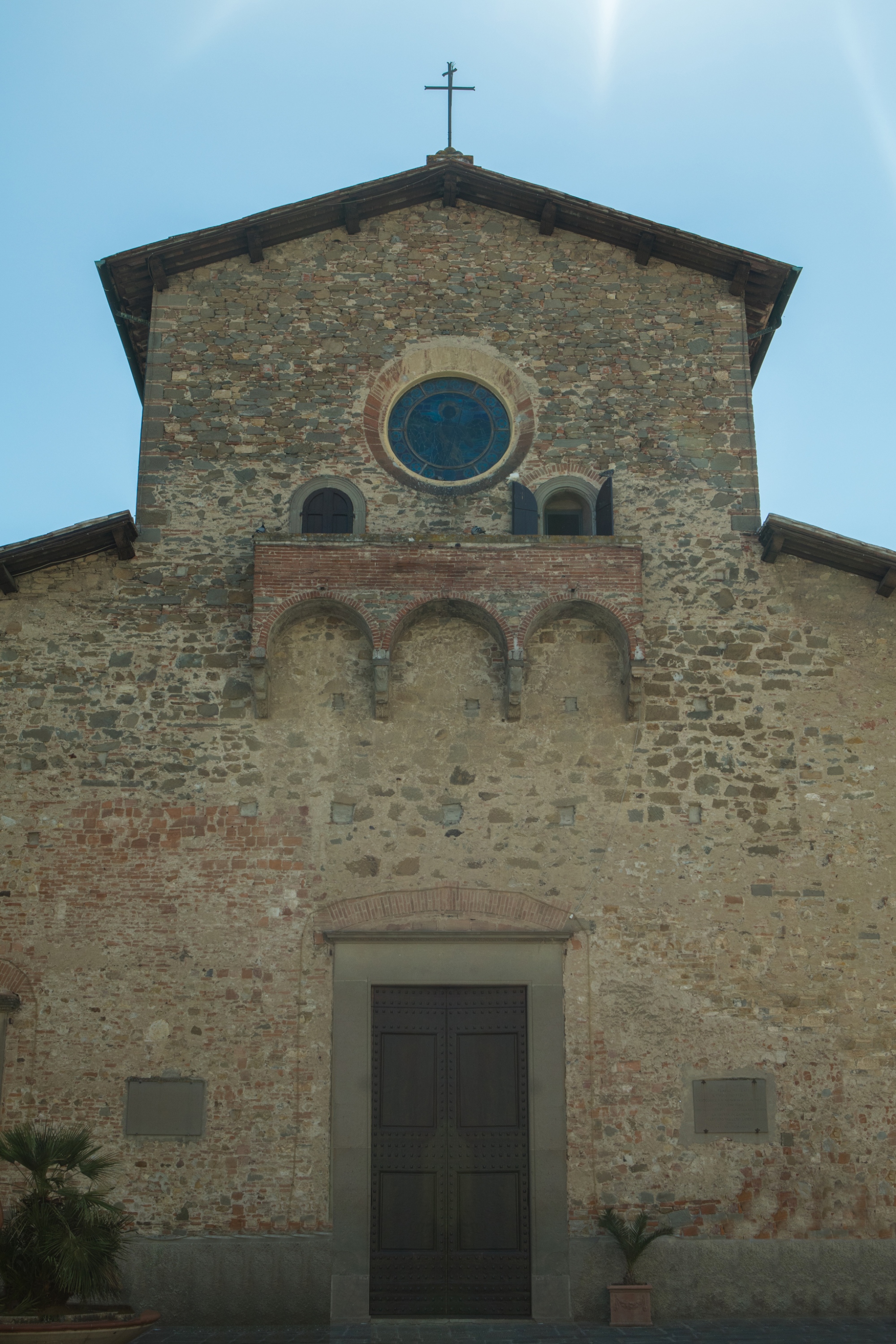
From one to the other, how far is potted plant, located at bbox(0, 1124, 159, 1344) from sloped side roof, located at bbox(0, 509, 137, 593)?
5.27 m

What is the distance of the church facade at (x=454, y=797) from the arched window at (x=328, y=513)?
6 centimetres

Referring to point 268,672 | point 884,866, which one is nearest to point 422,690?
point 268,672

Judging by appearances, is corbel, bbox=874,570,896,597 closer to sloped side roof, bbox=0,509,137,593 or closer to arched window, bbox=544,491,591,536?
arched window, bbox=544,491,591,536

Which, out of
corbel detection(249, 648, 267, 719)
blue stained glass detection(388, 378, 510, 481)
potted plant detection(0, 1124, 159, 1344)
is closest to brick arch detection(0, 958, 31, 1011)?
potted plant detection(0, 1124, 159, 1344)

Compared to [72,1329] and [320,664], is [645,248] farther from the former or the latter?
[72,1329]

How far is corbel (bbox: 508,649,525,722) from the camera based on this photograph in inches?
427

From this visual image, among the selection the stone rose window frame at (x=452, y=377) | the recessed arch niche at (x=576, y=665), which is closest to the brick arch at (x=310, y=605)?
the recessed arch niche at (x=576, y=665)

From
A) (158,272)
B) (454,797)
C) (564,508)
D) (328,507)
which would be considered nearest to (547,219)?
(564,508)

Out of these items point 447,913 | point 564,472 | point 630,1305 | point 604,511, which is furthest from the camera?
point 564,472

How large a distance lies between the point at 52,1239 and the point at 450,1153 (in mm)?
3730

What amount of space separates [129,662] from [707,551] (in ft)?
18.5

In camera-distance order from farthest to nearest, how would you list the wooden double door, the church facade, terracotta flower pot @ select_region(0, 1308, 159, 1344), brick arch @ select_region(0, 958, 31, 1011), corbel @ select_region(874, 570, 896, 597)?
corbel @ select_region(874, 570, 896, 597) → brick arch @ select_region(0, 958, 31, 1011) → the church facade → the wooden double door → terracotta flower pot @ select_region(0, 1308, 159, 1344)

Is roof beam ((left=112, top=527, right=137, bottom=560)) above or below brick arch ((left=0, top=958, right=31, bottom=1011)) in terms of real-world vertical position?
above

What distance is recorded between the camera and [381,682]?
10.9 m
